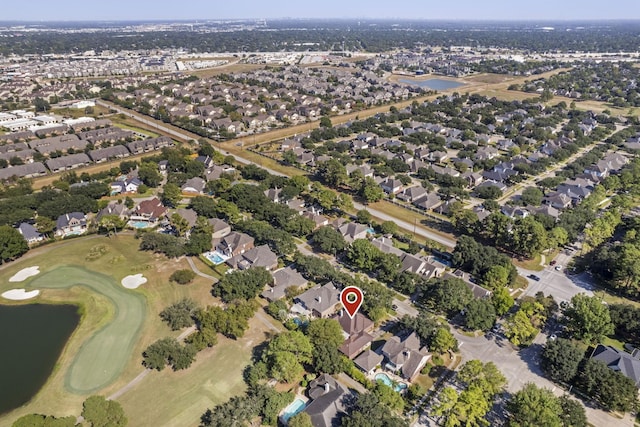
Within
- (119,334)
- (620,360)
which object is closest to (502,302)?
(620,360)

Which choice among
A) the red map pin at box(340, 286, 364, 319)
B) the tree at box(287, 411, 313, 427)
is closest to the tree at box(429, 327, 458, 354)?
the red map pin at box(340, 286, 364, 319)

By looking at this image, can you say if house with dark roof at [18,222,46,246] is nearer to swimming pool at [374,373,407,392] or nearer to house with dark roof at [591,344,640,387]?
swimming pool at [374,373,407,392]

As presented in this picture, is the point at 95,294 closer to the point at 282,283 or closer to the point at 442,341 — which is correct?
the point at 282,283

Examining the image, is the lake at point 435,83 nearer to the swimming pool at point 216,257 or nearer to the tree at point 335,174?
the tree at point 335,174

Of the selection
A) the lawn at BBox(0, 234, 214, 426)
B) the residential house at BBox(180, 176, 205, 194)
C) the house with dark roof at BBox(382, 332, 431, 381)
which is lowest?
the lawn at BBox(0, 234, 214, 426)

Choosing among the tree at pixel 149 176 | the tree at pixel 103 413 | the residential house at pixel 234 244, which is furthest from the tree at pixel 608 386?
the tree at pixel 149 176
